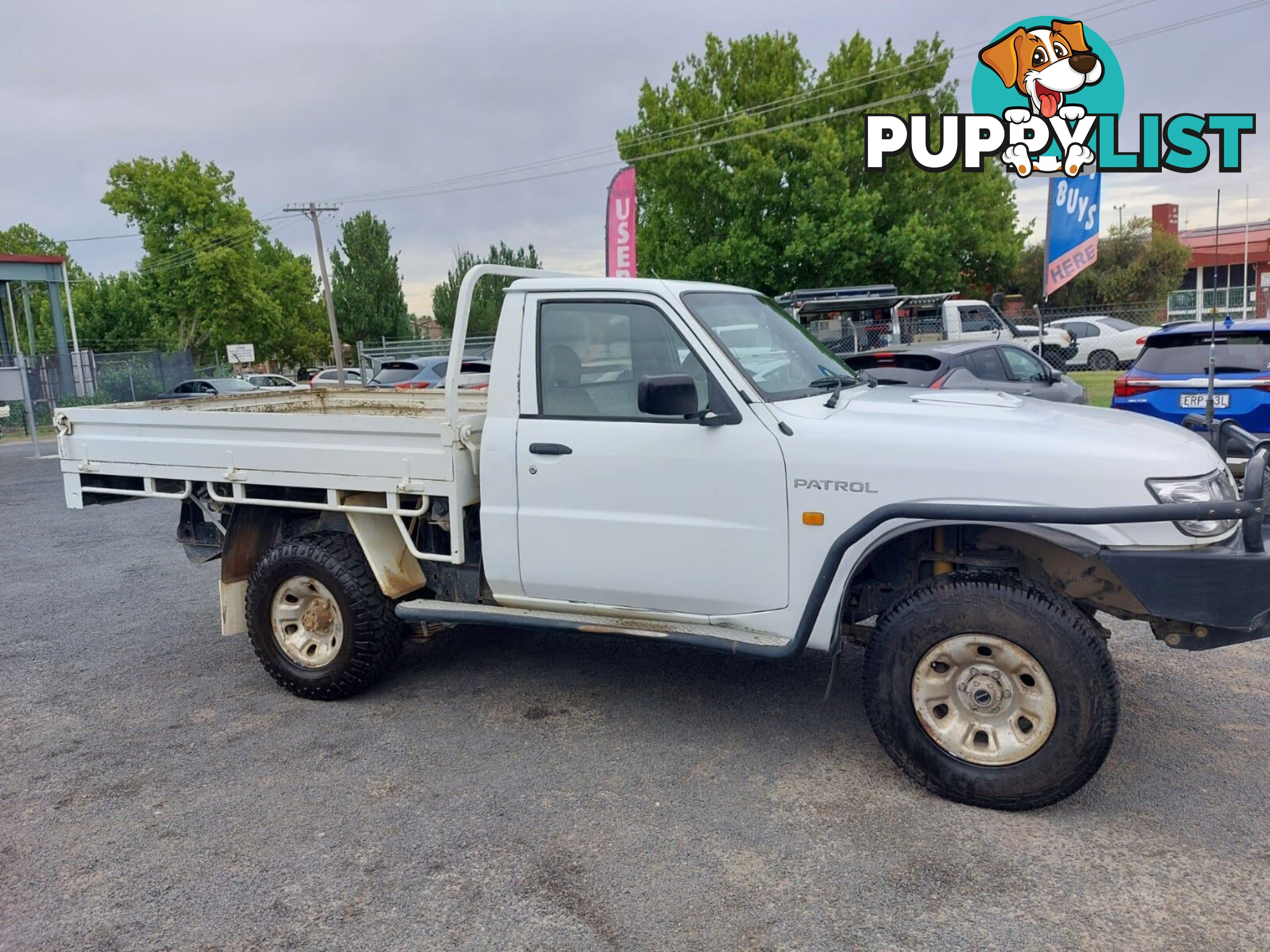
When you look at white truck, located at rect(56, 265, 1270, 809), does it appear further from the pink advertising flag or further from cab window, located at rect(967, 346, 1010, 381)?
A: the pink advertising flag

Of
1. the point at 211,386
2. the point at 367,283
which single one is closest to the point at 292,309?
the point at 367,283

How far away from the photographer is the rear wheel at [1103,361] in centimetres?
2462

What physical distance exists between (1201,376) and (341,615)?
24.6ft

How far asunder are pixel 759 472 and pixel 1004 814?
1631mm

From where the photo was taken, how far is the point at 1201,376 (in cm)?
845

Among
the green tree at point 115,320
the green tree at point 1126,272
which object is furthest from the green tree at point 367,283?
the green tree at point 1126,272

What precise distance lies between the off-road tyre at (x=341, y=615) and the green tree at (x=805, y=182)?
2467 centimetres

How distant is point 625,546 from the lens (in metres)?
4.32

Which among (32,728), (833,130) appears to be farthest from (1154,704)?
(833,130)

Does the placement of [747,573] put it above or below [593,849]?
above

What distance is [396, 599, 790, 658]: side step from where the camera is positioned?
4.09 m

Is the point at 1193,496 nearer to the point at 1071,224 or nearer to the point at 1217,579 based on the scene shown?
the point at 1217,579

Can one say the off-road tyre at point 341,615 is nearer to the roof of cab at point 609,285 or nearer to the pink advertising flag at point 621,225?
the roof of cab at point 609,285

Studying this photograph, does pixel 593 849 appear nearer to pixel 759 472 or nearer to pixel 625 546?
pixel 625 546
